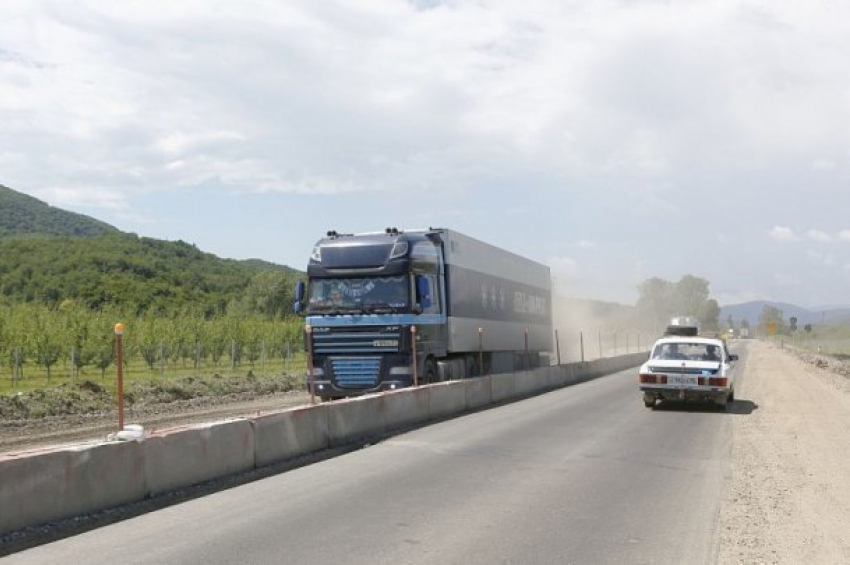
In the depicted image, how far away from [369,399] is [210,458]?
16.6 feet

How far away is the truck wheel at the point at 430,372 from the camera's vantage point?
19.9 m

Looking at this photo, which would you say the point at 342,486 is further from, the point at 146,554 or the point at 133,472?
the point at 146,554

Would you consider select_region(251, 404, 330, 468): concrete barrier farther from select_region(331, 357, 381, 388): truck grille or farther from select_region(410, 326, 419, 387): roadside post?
select_region(331, 357, 381, 388): truck grille

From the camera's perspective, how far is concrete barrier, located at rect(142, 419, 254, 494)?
8812 mm

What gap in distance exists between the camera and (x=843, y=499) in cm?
912

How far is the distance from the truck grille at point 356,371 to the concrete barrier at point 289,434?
6.14 meters

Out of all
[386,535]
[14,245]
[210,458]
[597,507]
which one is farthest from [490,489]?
[14,245]

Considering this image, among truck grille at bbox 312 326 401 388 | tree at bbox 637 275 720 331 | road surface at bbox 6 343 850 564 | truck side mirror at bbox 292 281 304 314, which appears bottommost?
road surface at bbox 6 343 850 564

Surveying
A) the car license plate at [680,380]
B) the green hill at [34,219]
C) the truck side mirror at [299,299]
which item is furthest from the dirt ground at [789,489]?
the green hill at [34,219]

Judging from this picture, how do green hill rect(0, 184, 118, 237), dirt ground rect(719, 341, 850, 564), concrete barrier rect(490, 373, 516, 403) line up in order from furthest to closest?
green hill rect(0, 184, 118, 237), concrete barrier rect(490, 373, 516, 403), dirt ground rect(719, 341, 850, 564)

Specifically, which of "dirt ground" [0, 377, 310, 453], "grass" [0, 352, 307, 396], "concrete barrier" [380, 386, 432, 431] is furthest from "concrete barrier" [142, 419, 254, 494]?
"grass" [0, 352, 307, 396]

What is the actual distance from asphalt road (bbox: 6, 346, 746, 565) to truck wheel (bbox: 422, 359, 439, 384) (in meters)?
6.25

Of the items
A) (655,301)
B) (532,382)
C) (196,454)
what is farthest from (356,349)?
(655,301)

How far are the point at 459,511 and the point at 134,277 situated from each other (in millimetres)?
103067
